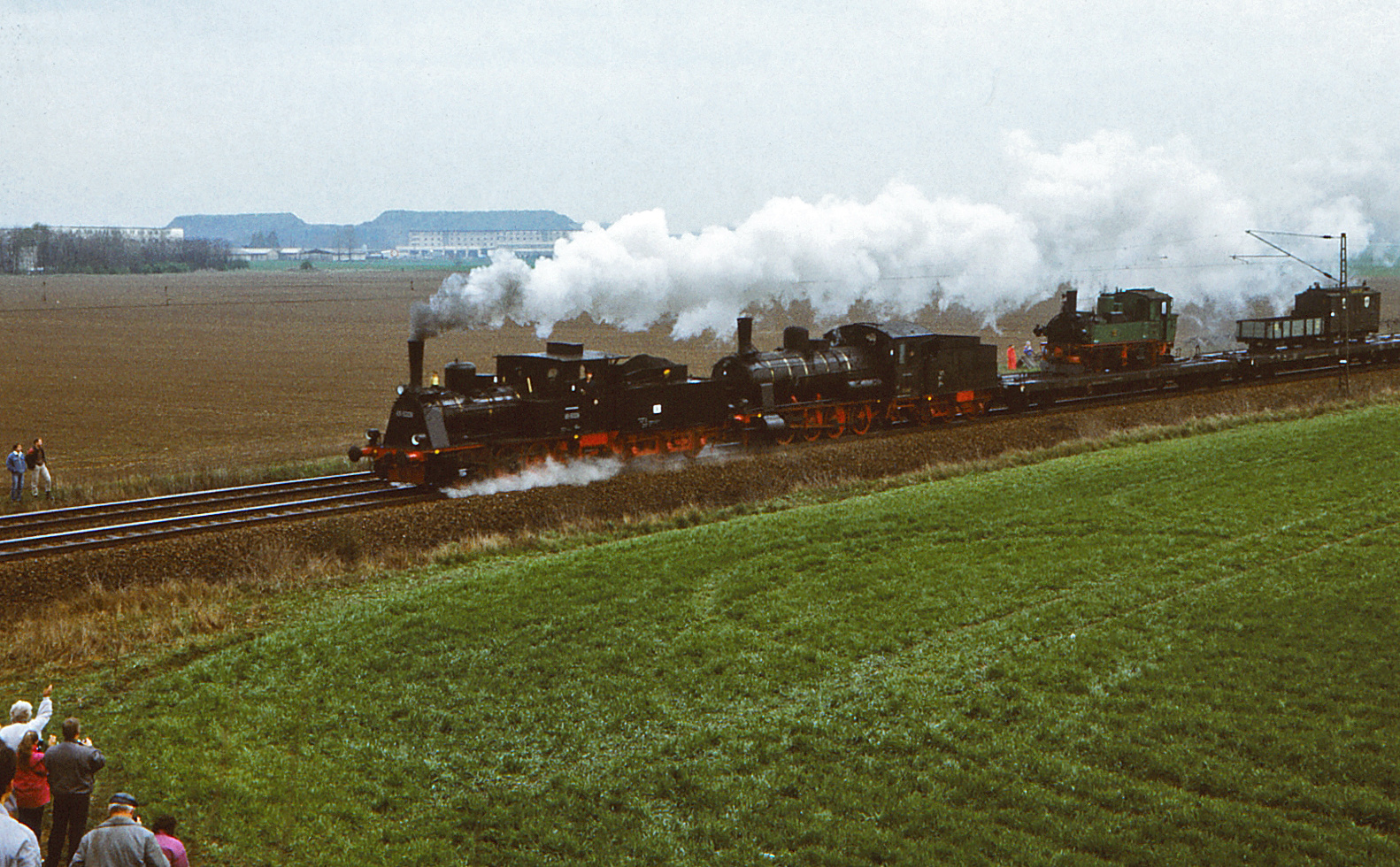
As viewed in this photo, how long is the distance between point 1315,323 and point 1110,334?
43.0ft

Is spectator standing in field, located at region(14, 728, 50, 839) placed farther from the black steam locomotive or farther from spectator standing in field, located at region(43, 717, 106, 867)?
the black steam locomotive

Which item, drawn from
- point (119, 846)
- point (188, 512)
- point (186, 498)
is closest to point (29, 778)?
point (119, 846)

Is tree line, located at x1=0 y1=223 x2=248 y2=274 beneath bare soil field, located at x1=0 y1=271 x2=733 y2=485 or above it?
above

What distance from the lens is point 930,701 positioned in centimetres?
1326

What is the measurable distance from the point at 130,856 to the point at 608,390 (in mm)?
20354

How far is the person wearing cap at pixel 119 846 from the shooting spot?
8.04 m

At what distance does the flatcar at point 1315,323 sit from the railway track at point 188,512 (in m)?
36.0

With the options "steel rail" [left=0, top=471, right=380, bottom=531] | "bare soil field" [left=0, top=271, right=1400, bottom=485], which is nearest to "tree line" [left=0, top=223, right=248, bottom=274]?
"bare soil field" [left=0, top=271, right=1400, bottom=485]

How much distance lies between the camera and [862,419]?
33406 millimetres

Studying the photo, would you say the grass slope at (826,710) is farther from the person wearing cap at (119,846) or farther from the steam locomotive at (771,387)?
the steam locomotive at (771,387)

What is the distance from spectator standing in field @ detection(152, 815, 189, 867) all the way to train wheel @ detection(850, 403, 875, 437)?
2596cm

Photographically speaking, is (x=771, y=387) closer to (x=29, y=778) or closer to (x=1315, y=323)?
(x=29, y=778)

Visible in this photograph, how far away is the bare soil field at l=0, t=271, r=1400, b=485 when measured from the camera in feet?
131

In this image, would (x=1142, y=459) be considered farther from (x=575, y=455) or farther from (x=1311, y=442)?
(x=575, y=455)
